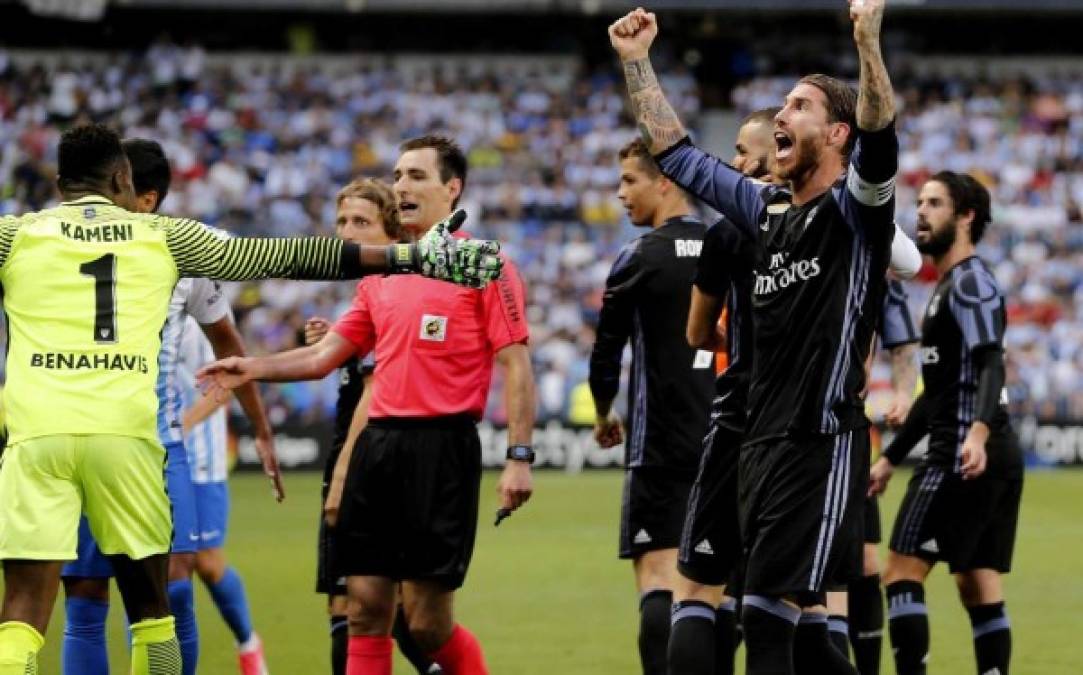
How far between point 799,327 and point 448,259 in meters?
1.27

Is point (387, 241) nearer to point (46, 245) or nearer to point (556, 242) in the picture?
point (46, 245)

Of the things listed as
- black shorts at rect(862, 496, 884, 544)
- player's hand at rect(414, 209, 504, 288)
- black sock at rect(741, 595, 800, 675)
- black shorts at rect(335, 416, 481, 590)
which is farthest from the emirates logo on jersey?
black shorts at rect(862, 496, 884, 544)

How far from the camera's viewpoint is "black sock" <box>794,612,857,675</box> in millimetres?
6270

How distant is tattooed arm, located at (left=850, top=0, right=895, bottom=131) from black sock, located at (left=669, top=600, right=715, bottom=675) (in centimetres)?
215

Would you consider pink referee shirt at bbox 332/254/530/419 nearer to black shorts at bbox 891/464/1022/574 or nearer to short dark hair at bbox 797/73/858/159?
short dark hair at bbox 797/73/858/159

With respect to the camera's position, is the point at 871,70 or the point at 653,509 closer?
the point at 871,70

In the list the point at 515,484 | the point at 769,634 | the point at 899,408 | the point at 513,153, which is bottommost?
the point at 769,634

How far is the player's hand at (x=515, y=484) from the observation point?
704 cm

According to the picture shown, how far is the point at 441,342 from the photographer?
23.5 ft

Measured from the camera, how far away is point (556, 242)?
104ft

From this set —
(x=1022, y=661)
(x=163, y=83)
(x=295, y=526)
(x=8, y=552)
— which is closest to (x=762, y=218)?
(x=8, y=552)

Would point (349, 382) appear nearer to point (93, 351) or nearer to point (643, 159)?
point (643, 159)

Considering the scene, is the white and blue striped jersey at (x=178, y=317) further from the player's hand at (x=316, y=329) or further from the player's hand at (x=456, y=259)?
the player's hand at (x=456, y=259)

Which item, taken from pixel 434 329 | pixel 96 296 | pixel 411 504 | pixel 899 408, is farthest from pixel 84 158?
pixel 899 408
